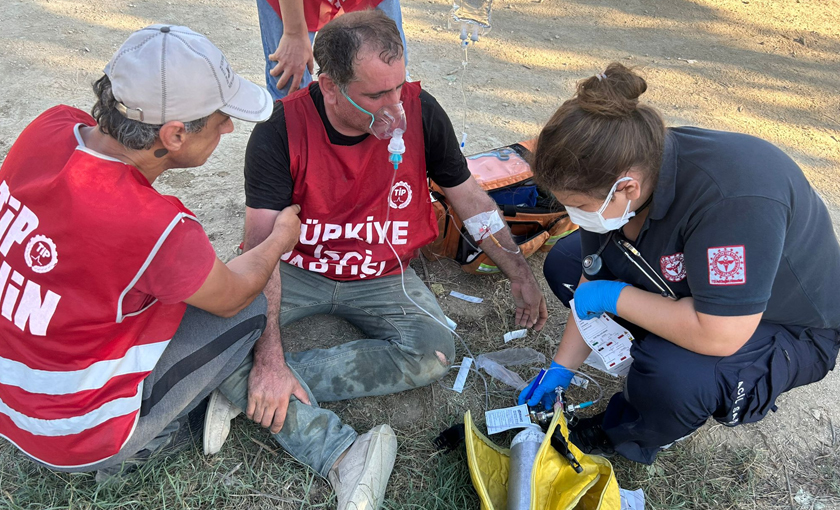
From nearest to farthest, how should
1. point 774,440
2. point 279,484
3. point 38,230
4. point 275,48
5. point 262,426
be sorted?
point 38,230 → point 279,484 → point 262,426 → point 774,440 → point 275,48

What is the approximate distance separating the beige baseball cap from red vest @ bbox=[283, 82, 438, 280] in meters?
0.57

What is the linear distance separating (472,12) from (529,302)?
4.45 metres

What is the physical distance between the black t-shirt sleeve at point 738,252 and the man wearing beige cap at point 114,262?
1446mm

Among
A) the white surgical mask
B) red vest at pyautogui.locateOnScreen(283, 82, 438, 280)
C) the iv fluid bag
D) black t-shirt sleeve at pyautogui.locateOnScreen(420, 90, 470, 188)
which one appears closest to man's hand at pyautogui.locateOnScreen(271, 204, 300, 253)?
red vest at pyautogui.locateOnScreen(283, 82, 438, 280)

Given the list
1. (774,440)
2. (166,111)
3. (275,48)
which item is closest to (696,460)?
(774,440)

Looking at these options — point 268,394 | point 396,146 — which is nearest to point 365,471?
point 268,394

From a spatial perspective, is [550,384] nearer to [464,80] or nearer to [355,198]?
[355,198]

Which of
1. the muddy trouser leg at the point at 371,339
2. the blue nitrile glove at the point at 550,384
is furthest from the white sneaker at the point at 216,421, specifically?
the blue nitrile glove at the point at 550,384

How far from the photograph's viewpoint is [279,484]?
225cm

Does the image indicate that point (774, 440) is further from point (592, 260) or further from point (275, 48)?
point (275, 48)

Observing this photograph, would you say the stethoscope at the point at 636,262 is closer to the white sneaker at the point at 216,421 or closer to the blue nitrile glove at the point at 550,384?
the blue nitrile glove at the point at 550,384

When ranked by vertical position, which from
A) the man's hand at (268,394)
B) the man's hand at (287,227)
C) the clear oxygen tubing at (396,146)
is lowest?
the man's hand at (268,394)

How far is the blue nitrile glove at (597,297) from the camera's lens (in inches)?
87.5

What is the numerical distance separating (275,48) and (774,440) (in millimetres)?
3059
